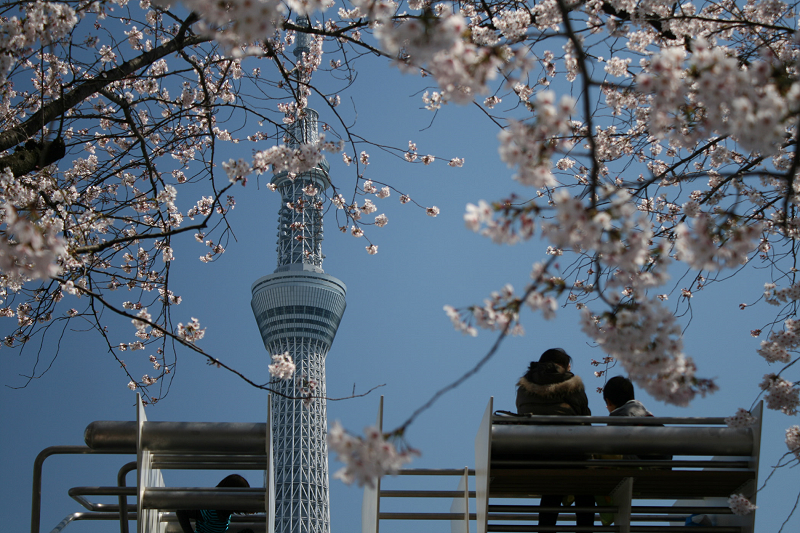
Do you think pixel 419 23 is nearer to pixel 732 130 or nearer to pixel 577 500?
pixel 732 130

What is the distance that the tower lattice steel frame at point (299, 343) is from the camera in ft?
120

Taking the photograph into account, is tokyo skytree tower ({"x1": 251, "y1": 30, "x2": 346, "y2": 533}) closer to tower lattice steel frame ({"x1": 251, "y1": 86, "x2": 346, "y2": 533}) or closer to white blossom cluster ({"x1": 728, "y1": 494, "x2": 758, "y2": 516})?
tower lattice steel frame ({"x1": 251, "y1": 86, "x2": 346, "y2": 533})

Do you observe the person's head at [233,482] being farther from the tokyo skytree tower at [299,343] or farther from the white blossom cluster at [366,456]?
the tokyo skytree tower at [299,343]

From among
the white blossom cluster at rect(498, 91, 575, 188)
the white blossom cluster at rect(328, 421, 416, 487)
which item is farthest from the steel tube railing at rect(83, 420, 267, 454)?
the white blossom cluster at rect(498, 91, 575, 188)

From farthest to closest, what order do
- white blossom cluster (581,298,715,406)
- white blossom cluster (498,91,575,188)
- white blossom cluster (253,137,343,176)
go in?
1. white blossom cluster (253,137,343,176)
2. white blossom cluster (581,298,715,406)
3. white blossom cluster (498,91,575,188)

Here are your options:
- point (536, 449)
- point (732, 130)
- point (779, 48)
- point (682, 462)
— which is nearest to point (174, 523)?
point (536, 449)

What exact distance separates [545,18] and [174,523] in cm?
271

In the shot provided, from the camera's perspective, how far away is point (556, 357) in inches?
104

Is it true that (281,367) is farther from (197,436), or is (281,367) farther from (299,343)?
(299,343)

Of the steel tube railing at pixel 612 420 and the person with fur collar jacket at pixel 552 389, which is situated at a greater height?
the person with fur collar jacket at pixel 552 389

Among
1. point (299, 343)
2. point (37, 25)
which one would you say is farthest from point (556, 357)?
point (299, 343)

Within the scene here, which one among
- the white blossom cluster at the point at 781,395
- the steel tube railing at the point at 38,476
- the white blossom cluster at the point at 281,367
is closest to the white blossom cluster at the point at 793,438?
the white blossom cluster at the point at 781,395

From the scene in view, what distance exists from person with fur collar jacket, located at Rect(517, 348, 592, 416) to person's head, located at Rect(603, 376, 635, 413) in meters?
0.25

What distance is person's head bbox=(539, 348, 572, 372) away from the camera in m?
2.64
